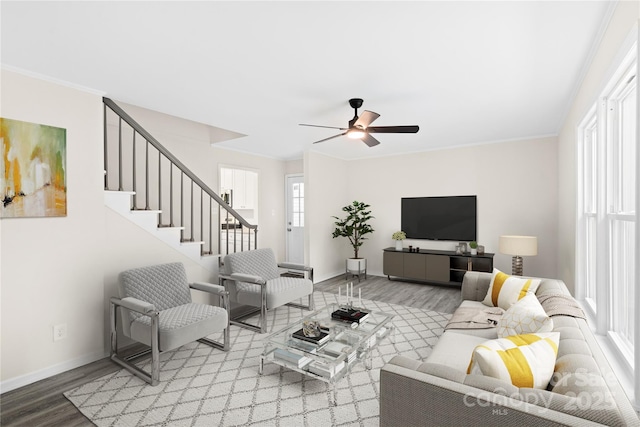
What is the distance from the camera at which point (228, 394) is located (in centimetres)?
236

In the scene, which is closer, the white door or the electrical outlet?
the electrical outlet

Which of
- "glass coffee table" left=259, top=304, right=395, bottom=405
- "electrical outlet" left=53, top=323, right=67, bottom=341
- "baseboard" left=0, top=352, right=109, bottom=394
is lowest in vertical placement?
"baseboard" left=0, top=352, right=109, bottom=394

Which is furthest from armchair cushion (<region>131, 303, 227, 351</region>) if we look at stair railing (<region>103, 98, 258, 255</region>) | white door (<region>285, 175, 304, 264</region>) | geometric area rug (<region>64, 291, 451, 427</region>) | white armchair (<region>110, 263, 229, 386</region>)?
white door (<region>285, 175, 304, 264</region>)

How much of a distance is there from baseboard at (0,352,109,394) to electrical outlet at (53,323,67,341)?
22 cm

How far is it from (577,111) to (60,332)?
5.19 m

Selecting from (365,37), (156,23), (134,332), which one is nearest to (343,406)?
(134,332)

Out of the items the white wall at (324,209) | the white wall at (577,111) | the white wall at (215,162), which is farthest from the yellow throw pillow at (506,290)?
the white wall at (215,162)

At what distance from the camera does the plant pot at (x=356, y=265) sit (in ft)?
20.0

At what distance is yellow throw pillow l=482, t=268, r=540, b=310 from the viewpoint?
2.90m

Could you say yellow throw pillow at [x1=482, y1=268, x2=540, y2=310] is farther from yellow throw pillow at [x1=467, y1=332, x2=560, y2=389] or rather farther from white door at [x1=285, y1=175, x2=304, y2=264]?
white door at [x1=285, y1=175, x2=304, y2=264]

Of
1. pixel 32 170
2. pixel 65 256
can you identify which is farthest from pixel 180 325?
pixel 32 170

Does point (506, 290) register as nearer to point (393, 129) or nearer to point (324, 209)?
point (393, 129)

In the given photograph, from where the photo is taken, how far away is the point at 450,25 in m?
1.96

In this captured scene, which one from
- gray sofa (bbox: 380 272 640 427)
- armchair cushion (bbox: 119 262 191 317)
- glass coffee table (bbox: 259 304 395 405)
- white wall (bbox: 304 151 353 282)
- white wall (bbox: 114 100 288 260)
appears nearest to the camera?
gray sofa (bbox: 380 272 640 427)
